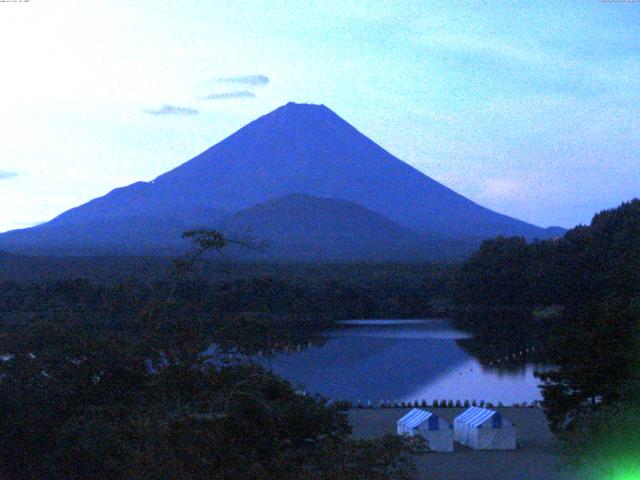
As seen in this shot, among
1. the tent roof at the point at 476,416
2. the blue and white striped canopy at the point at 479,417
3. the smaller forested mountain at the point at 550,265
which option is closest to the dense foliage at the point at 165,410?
the blue and white striped canopy at the point at 479,417

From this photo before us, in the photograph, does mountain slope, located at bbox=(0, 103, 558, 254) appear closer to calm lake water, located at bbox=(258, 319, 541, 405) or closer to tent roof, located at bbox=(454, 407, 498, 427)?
calm lake water, located at bbox=(258, 319, 541, 405)

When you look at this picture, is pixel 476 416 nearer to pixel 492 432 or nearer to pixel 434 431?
pixel 492 432

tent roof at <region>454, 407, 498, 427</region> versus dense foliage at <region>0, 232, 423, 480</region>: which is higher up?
dense foliage at <region>0, 232, 423, 480</region>

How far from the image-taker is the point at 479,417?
13633 mm

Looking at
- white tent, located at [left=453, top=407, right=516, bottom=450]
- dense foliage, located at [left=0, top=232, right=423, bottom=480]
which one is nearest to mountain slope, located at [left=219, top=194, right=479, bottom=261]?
white tent, located at [left=453, top=407, right=516, bottom=450]

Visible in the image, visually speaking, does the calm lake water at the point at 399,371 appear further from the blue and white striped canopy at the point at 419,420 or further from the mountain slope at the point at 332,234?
the mountain slope at the point at 332,234

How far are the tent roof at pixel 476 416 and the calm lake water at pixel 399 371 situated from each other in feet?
9.28

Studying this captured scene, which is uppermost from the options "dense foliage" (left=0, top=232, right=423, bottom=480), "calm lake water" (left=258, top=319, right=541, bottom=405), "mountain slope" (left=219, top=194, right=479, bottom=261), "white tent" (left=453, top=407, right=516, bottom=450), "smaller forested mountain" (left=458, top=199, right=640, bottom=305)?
"mountain slope" (left=219, top=194, right=479, bottom=261)

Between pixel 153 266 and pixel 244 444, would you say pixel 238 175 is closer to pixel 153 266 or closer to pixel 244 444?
pixel 153 266

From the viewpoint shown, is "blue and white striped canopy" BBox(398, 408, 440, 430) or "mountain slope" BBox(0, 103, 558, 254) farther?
"mountain slope" BBox(0, 103, 558, 254)

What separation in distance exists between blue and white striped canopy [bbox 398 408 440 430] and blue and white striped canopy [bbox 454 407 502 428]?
62cm

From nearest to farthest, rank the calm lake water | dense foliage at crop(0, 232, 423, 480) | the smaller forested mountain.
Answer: dense foliage at crop(0, 232, 423, 480), the calm lake water, the smaller forested mountain

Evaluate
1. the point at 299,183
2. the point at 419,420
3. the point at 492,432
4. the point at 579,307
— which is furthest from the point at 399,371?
the point at 299,183

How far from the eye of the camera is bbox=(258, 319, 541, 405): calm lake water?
68.4 feet
